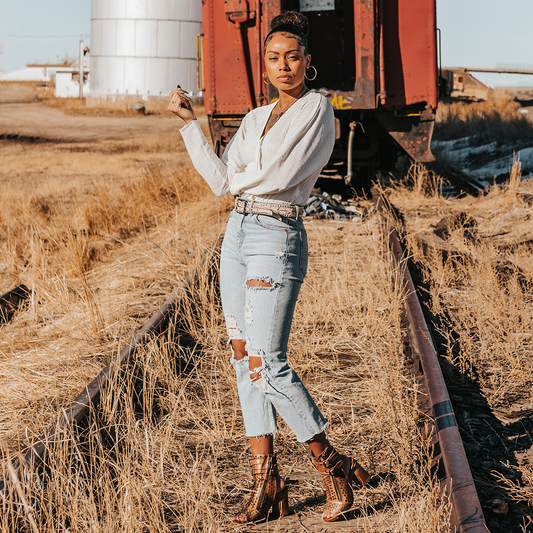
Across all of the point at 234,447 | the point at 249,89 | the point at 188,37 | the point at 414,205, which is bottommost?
the point at 234,447

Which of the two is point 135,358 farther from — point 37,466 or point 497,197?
point 497,197

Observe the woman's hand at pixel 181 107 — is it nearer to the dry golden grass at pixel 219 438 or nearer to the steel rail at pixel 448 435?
the dry golden grass at pixel 219 438

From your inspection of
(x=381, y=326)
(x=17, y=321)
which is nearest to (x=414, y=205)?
(x=381, y=326)

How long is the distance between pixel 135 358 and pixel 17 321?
2.02 metres

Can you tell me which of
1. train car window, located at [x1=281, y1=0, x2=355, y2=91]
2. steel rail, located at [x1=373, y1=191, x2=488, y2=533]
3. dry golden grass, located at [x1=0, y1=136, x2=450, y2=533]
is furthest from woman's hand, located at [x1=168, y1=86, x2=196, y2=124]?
train car window, located at [x1=281, y1=0, x2=355, y2=91]

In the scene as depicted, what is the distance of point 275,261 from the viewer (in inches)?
94.5

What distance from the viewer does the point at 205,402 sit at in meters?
3.68

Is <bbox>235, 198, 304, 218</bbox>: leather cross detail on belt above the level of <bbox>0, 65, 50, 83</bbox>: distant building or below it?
below

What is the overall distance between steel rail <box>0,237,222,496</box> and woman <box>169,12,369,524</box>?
843mm

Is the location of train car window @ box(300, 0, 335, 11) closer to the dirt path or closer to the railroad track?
the railroad track

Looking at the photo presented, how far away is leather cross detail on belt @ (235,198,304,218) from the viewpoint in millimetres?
2412

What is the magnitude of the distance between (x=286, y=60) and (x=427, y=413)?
1.87 meters

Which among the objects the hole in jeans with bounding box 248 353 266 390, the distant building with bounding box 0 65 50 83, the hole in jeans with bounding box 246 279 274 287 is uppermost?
the distant building with bounding box 0 65 50 83

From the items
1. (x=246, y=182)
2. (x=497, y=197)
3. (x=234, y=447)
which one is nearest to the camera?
(x=246, y=182)
